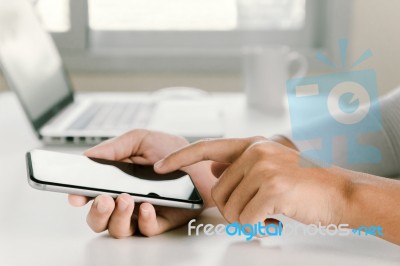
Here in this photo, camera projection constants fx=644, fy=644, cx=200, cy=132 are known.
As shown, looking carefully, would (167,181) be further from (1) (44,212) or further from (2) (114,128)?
(2) (114,128)

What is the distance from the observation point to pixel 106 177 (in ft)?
2.05

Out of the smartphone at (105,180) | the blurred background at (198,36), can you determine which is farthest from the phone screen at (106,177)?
the blurred background at (198,36)

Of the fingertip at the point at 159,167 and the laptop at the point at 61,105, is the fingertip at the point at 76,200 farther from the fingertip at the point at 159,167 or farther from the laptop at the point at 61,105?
the laptop at the point at 61,105

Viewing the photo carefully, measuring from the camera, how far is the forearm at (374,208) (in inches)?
23.0

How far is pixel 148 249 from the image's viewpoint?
59cm

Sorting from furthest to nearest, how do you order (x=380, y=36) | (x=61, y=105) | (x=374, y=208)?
(x=380, y=36), (x=61, y=105), (x=374, y=208)

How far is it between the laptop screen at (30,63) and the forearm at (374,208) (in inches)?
24.4

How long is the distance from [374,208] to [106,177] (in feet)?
0.83

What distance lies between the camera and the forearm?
58 centimetres

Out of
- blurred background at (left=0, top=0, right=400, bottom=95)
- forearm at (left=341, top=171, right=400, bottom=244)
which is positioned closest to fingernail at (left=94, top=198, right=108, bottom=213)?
forearm at (left=341, top=171, right=400, bottom=244)

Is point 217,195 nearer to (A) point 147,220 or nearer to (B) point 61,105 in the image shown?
(A) point 147,220

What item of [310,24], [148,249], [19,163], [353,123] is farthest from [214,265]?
[310,24]

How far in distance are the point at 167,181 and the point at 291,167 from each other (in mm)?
131

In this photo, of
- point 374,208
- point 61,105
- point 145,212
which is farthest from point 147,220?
point 61,105
